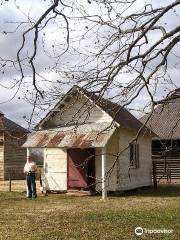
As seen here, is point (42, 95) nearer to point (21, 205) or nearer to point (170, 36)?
point (170, 36)

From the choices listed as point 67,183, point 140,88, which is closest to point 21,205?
point 67,183

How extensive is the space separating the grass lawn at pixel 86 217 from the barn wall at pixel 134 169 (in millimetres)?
1729

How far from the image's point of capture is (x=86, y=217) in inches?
625

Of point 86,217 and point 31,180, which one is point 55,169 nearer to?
point 31,180

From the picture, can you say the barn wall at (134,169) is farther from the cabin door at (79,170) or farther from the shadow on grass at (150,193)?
the cabin door at (79,170)

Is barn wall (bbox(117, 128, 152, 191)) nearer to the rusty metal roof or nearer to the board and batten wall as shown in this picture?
the board and batten wall

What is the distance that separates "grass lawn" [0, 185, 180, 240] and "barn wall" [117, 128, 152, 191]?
1729 millimetres

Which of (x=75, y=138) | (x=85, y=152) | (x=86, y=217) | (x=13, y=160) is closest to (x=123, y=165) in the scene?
(x=85, y=152)

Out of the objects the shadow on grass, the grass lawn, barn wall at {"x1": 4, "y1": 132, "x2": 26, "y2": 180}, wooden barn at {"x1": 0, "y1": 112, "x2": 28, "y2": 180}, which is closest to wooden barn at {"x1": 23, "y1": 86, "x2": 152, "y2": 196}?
the shadow on grass

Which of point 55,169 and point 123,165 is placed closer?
point 123,165

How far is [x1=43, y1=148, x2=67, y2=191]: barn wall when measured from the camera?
25625 mm

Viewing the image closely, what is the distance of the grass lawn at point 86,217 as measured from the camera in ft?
42.2

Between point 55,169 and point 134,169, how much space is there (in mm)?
3796

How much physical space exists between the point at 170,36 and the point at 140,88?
0.88 metres
